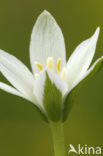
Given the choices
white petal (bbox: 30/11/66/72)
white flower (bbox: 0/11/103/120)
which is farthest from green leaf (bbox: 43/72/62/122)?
white petal (bbox: 30/11/66/72)

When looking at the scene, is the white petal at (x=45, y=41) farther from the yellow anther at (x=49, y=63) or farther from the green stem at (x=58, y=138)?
the green stem at (x=58, y=138)

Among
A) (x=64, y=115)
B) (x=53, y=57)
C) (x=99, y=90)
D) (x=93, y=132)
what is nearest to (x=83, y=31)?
(x=99, y=90)

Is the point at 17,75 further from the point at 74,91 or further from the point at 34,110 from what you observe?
the point at 34,110

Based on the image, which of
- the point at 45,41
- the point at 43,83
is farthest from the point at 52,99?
the point at 45,41

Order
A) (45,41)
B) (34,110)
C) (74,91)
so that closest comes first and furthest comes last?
(74,91), (45,41), (34,110)

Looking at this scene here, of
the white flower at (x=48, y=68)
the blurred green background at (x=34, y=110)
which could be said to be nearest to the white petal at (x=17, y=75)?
the white flower at (x=48, y=68)

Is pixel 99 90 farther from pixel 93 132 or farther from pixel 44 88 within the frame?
pixel 44 88
